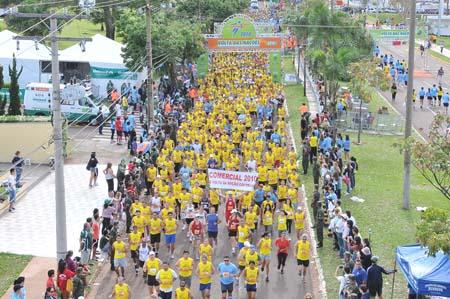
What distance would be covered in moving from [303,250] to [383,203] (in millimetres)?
7481

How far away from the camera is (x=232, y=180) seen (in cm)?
2052

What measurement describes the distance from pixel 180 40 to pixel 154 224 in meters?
21.8

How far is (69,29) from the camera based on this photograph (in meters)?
Answer: 75.2

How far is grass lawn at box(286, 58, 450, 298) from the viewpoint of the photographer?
18.3 metres

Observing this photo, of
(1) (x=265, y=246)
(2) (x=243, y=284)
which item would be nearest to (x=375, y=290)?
(1) (x=265, y=246)

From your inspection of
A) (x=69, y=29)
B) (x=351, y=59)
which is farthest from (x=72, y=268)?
(x=69, y=29)

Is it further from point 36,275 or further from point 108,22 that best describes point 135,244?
point 108,22

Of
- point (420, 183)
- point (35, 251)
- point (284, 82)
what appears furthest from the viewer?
point (284, 82)

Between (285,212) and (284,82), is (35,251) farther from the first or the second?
(284,82)

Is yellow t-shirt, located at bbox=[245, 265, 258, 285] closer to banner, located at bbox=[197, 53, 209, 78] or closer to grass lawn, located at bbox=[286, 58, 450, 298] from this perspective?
grass lawn, located at bbox=[286, 58, 450, 298]

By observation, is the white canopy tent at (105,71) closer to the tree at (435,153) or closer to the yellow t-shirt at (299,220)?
the yellow t-shirt at (299,220)

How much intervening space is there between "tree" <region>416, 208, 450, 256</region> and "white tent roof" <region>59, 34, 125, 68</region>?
2724cm

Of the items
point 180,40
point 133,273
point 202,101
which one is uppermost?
point 180,40

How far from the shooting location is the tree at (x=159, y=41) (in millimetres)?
37675
